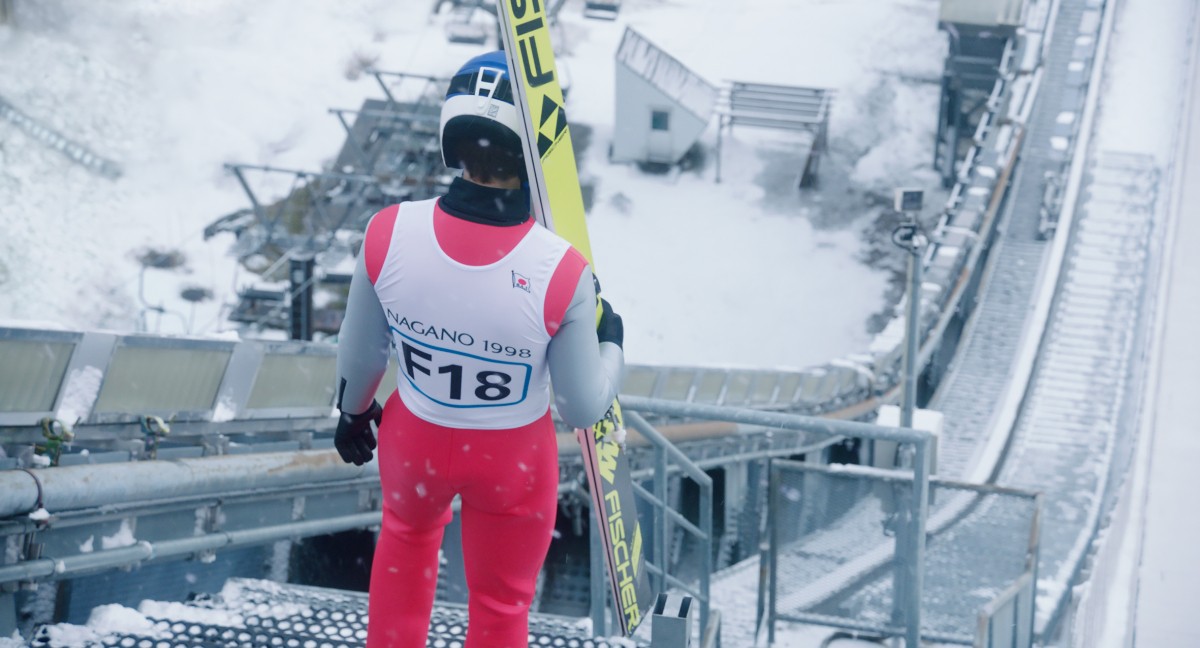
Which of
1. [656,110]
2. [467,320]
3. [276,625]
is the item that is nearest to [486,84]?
[467,320]

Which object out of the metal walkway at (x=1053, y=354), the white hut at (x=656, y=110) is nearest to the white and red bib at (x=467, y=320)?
the metal walkway at (x=1053, y=354)

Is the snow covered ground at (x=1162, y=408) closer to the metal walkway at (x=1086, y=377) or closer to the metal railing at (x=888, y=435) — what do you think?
the metal walkway at (x=1086, y=377)

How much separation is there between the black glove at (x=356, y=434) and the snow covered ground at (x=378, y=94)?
67.9ft

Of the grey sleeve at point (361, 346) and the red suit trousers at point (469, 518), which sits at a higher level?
the grey sleeve at point (361, 346)

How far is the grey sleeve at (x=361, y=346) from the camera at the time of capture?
3498mm

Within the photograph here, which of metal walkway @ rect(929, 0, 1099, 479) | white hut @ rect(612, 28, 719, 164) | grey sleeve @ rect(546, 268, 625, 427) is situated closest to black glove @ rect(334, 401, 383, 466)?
grey sleeve @ rect(546, 268, 625, 427)

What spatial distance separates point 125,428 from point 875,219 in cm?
2548

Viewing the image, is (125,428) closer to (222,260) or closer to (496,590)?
(496,590)

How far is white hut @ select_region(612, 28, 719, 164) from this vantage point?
31438 millimetres

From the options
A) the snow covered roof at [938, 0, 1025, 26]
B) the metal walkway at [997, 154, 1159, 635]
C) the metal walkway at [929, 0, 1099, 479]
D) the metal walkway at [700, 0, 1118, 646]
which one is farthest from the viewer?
the snow covered roof at [938, 0, 1025, 26]

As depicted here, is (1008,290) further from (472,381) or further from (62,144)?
(62,144)

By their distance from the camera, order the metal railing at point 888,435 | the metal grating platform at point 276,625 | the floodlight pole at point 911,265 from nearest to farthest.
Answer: the metal grating platform at point 276,625
the metal railing at point 888,435
the floodlight pole at point 911,265

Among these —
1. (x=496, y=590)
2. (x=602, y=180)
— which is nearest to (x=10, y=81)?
(x=602, y=180)

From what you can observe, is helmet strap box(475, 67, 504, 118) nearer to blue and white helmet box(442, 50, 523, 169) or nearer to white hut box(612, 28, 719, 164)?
blue and white helmet box(442, 50, 523, 169)
